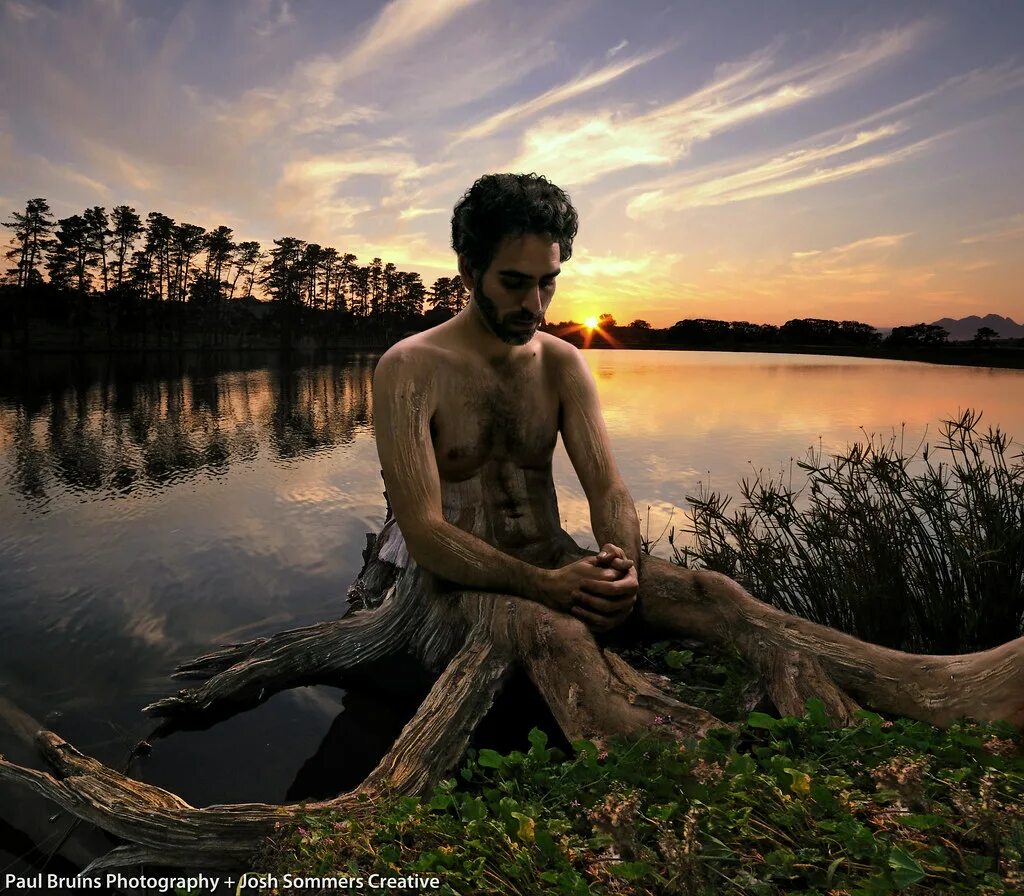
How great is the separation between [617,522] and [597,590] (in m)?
0.64

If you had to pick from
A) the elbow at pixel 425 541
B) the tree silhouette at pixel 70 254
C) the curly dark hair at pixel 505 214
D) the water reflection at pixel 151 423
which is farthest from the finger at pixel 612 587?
the tree silhouette at pixel 70 254

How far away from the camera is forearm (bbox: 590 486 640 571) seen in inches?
140

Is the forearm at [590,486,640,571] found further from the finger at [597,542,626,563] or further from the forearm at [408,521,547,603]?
the forearm at [408,521,547,603]

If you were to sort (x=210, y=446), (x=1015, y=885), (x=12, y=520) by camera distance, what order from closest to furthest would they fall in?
(x=1015, y=885) → (x=12, y=520) → (x=210, y=446)

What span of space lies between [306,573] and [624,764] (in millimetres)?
5653

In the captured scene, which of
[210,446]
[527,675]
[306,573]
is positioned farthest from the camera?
[210,446]

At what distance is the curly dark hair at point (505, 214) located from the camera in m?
3.28

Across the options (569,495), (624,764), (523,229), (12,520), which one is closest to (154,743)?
(624,764)

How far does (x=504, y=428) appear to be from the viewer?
372 cm

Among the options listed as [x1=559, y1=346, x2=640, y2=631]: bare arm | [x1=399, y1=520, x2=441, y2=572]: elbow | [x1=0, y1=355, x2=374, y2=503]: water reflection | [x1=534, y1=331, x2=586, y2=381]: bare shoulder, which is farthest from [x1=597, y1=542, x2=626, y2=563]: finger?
[x1=0, y1=355, x2=374, y2=503]: water reflection

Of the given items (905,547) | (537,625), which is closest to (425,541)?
(537,625)

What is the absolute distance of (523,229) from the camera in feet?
10.8

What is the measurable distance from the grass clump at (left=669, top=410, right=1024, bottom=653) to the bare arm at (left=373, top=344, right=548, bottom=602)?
211 centimetres

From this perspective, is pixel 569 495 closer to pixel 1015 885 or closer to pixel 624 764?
pixel 624 764
